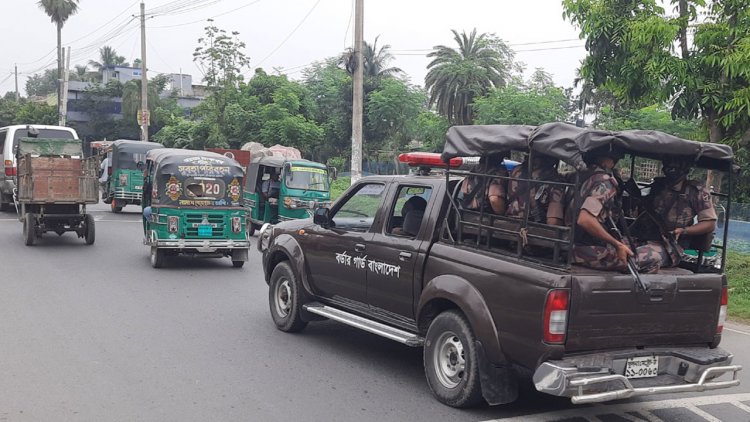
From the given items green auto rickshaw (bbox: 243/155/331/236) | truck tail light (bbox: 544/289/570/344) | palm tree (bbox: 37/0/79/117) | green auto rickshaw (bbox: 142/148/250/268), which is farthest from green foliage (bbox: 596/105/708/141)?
palm tree (bbox: 37/0/79/117)

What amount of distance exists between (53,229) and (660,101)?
1251 centimetres

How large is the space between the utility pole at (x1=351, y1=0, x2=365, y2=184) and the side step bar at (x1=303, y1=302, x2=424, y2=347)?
11.9m

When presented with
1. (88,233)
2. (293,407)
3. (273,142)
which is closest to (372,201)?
(293,407)

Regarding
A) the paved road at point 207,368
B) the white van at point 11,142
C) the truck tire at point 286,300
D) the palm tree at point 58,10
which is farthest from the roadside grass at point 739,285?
the palm tree at point 58,10

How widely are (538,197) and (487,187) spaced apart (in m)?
0.45

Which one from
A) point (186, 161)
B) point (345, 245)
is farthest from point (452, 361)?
point (186, 161)

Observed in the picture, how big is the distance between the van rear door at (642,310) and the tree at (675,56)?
6505 millimetres

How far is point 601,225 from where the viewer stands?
5289 mm

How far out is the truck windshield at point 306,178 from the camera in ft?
60.5

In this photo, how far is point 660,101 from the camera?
1230cm

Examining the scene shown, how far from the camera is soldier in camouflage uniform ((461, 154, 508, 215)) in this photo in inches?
232

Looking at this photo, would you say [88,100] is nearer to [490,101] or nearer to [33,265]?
[490,101]

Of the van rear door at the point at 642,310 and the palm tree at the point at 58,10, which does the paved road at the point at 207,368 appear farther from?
the palm tree at the point at 58,10

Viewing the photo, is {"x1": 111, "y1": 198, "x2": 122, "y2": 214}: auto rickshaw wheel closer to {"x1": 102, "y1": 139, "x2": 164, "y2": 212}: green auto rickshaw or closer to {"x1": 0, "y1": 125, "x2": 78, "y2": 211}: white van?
{"x1": 102, "y1": 139, "x2": 164, "y2": 212}: green auto rickshaw
